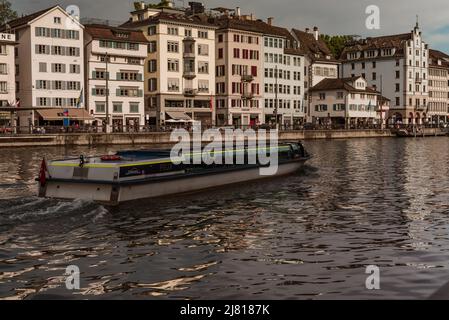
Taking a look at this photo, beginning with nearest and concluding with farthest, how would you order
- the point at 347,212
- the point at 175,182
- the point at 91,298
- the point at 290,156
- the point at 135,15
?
1. the point at 91,298
2. the point at 347,212
3. the point at 175,182
4. the point at 290,156
5. the point at 135,15

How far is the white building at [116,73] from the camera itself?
92.2 meters

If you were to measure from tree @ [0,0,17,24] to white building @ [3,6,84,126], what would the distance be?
15964 millimetres

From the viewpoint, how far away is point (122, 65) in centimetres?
9538

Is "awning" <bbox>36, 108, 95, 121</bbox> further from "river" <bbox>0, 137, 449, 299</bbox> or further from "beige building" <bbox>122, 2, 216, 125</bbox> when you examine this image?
"river" <bbox>0, 137, 449, 299</bbox>

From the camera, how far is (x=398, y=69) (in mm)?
143500

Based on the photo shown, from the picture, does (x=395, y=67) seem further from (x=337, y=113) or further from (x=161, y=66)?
(x=161, y=66)

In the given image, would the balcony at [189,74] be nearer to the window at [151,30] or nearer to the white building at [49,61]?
the window at [151,30]

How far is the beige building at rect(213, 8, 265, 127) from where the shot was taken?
4360 inches

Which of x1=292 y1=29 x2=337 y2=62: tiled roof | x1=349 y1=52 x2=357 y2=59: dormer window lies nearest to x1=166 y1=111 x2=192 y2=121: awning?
x1=292 y1=29 x2=337 y2=62: tiled roof

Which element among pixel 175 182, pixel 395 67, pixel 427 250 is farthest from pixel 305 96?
pixel 427 250

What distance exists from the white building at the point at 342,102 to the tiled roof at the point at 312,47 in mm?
5935

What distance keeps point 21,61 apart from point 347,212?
7475 cm

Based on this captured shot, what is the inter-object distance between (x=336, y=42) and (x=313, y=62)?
3209 centimetres

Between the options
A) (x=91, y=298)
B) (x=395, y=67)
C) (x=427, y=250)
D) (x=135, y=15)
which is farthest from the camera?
(x=395, y=67)
